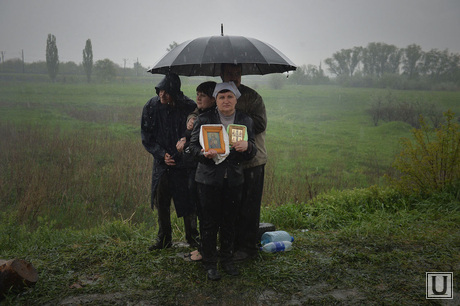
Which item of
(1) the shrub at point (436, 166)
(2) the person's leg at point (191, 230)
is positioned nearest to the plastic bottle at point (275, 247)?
(2) the person's leg at point (191, 230)

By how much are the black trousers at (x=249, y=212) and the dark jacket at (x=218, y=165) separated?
29 centimetres

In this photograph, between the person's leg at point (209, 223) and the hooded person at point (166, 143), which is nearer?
the person's leg at point (209, 223)

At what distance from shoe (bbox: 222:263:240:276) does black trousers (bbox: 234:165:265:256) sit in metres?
0.31

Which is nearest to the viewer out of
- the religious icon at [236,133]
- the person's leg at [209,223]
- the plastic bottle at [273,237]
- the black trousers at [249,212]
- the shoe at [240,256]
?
the religious icon at [236,133]

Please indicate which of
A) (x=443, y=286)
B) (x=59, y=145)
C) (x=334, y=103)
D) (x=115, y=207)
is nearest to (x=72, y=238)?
(x=443, y=286)

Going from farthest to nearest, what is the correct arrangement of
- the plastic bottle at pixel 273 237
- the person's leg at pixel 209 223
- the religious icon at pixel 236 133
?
1. the plastic bottle at pixel 273 237
2. the person's leg at pixel 209 223
3. the religious icon at pixel 236 133

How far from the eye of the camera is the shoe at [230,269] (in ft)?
12.1

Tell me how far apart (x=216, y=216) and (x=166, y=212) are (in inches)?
37.2

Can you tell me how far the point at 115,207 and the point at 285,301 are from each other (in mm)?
7827

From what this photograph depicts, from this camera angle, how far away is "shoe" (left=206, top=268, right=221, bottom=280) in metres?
3.59

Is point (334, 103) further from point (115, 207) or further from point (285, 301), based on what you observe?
point (285, 301)

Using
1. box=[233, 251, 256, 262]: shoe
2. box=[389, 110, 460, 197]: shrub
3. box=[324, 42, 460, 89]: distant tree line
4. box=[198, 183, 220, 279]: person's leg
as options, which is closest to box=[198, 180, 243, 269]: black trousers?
box=[198, 183, 220, 279]: person's leg

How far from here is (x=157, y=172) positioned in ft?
13.8

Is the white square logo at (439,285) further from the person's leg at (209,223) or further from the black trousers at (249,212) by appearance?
the person's leg at (209,223)
